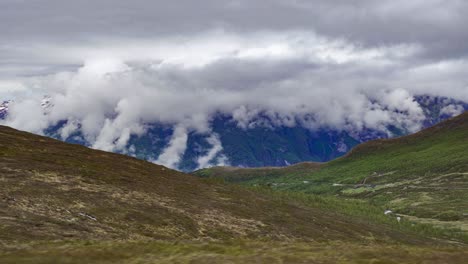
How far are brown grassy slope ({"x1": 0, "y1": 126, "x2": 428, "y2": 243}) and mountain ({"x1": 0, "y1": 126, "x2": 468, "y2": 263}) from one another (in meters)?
0.16

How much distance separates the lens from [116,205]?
5959 centimetres

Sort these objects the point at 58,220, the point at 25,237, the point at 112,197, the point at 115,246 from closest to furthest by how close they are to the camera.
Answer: the point at 115,246 → the point at 25,237 → the point at 58,220 → the point at 112,197

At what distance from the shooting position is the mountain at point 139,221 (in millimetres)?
28328

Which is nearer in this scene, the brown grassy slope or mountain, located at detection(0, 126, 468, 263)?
mountain, located at detection(0, 126, 468, 263)

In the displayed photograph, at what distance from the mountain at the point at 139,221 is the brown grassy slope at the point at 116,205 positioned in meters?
0.16

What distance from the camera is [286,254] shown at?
2836cm

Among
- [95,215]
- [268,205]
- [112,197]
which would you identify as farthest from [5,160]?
[268,205]

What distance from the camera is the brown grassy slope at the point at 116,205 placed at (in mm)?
46938

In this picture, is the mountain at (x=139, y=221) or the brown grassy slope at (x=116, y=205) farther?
the brown grassy slope at (x=116, y=205)

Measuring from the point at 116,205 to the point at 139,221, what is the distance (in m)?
6.31

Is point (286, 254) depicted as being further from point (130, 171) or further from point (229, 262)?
point (130, 171)

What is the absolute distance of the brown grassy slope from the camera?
46.9 meters

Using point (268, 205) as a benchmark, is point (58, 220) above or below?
above

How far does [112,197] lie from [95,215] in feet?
37.9
